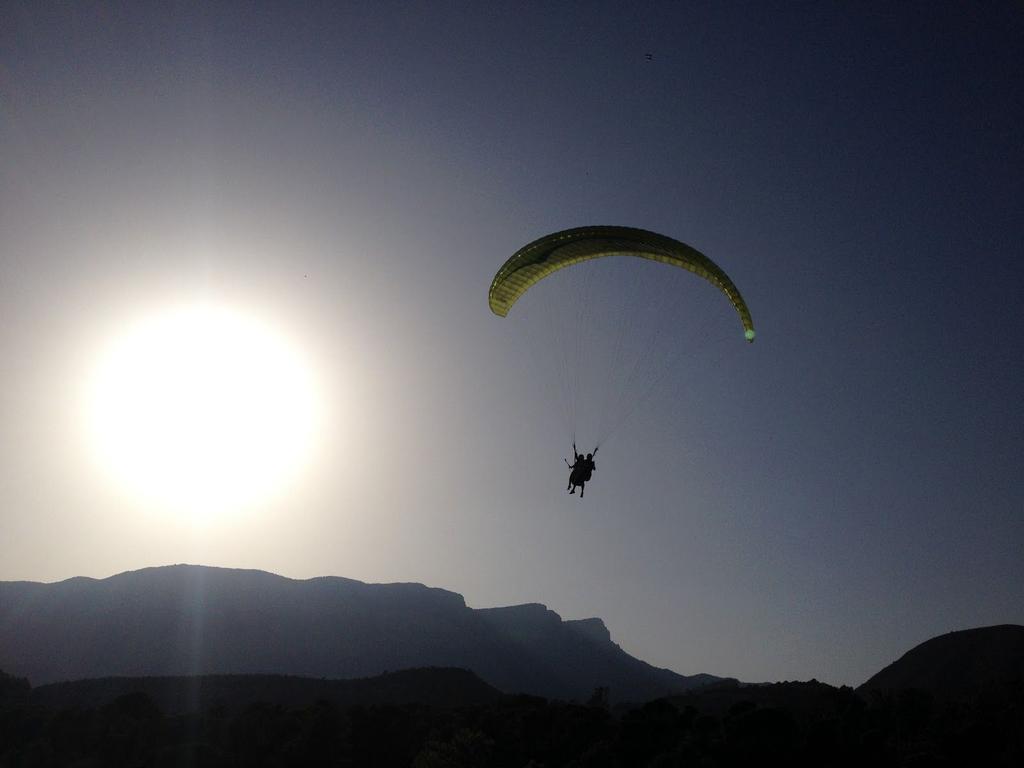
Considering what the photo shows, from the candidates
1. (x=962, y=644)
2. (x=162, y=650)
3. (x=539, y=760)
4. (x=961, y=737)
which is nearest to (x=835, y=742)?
(x=961, y=737)

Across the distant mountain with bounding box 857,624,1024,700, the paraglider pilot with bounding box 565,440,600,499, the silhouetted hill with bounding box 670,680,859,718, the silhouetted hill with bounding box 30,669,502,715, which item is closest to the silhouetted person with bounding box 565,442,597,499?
the paraglider pilot with bounding box 565,440,600,499

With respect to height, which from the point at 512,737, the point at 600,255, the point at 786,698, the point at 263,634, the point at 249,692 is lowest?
the point at 786,698

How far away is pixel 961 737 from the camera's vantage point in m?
35.1

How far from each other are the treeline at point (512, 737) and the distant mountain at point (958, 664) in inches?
1378

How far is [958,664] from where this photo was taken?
88062mm

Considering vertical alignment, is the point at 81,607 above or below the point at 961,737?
above

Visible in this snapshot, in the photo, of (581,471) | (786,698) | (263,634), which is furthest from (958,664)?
(263,634)

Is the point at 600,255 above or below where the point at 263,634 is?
above

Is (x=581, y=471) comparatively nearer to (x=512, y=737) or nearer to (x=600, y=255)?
(x=600, y=255)

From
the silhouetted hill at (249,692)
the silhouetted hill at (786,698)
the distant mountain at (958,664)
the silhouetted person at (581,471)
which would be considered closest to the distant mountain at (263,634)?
the silhouetted hill at (249,692)

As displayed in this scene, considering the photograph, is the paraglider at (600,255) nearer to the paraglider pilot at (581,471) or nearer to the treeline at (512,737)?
the paraglider pilot at (581,471)

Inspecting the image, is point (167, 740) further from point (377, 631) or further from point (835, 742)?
point (377, 631)

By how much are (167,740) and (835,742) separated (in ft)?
139

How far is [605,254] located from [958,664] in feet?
327
